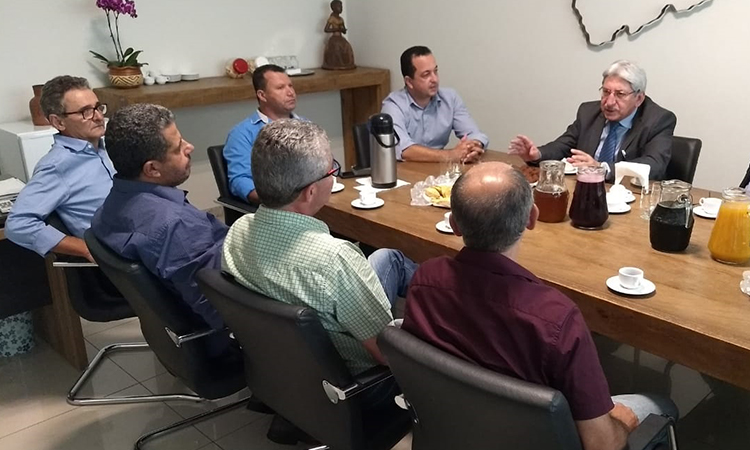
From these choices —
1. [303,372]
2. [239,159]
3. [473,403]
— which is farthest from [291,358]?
[239,159]

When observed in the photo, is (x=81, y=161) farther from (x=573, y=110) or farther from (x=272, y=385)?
(x=573, y=110)

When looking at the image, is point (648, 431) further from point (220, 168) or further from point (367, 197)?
point (220, 168)

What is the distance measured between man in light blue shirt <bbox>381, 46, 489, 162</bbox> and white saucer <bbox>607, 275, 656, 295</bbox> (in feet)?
5.64

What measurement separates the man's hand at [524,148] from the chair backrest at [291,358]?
5.06ft

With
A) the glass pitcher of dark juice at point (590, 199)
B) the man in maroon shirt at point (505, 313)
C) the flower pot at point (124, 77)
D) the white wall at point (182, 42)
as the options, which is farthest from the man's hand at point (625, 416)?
the white wall at point (182, 42)

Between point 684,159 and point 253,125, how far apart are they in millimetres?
1875

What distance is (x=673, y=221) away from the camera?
1839 mm

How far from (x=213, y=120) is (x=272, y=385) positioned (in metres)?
3.38

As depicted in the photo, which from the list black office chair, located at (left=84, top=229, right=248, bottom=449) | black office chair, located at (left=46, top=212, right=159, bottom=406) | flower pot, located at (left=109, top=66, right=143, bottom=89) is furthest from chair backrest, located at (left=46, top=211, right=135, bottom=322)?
flower pot, located at (left=109, top=66, right=143, bottom=89)

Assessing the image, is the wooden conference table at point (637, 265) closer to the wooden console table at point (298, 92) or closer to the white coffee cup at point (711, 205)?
the white coffee cup at point (711, 205)

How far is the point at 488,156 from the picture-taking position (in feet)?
10.4

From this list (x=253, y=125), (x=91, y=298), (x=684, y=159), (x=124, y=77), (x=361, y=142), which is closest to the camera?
(x=91, y=298)

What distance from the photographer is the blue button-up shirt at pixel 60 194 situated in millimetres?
2379

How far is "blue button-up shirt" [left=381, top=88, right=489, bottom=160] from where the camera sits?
356cm
